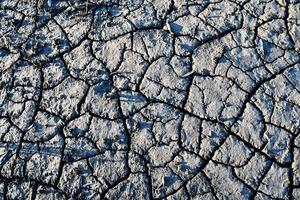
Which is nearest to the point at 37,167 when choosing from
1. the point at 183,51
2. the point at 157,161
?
the point at 157,161

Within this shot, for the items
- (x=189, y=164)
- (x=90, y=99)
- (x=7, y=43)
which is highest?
(x=7, y=43)

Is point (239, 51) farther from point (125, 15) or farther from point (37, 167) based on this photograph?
point (37, 167)

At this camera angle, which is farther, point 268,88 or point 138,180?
point 268,88

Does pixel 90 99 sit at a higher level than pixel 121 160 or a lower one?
higher

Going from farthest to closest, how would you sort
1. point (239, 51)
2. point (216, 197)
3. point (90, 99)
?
point (239, 51), point (90, 99), point (216, 197)

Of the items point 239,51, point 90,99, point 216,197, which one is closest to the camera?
point 216,197

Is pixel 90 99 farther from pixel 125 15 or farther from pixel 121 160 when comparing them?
pixel 125 15
